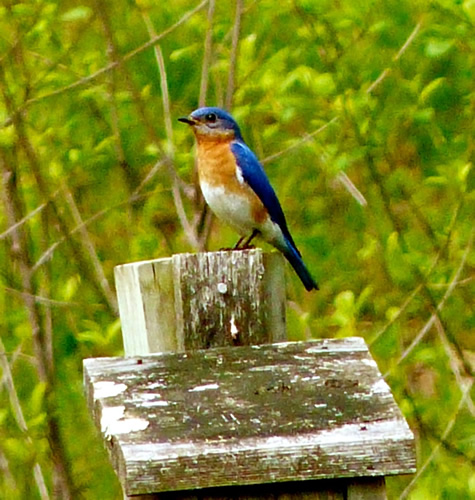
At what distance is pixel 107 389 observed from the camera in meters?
2.14

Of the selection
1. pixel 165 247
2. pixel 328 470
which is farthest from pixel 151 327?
pixel 165 247

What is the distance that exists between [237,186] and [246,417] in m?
2.60

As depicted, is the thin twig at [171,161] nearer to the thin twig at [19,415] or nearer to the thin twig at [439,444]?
the thin twig at [19,415]

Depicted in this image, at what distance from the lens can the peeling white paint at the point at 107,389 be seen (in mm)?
2123

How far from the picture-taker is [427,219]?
4.91 m

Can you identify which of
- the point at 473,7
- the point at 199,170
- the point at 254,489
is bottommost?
the point at 254,489

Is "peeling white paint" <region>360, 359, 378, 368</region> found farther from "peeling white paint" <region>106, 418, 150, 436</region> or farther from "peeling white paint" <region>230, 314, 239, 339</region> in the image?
"peeling white paint" <region>106, 418, 150, 436</region>

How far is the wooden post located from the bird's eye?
1.88 m

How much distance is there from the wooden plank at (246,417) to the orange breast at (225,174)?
2270mm

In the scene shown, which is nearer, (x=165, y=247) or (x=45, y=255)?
(x=45, y=255)

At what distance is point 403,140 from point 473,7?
1.33 meters

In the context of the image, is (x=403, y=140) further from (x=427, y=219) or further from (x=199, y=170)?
(x=199, y=170)

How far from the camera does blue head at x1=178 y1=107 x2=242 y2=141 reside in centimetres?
425

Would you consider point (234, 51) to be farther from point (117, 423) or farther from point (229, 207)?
point (117, 423)
